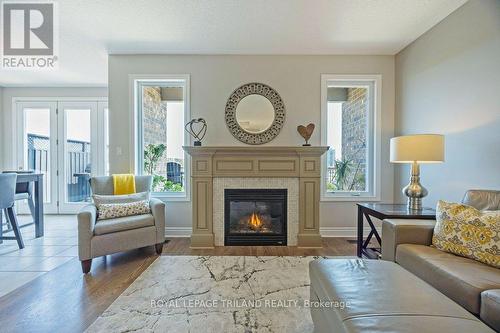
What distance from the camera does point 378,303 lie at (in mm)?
1091

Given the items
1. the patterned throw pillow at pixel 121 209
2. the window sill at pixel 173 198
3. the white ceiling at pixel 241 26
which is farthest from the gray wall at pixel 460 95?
the patterned throw pillow at pixel 121 209

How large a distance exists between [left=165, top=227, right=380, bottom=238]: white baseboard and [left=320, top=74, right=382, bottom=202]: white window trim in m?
0.45

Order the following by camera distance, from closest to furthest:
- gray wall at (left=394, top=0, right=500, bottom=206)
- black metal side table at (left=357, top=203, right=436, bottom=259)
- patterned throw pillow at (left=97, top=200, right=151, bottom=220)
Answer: gray wall at (left=394, top=0, right=500, bottom=206) < black metal side table at (left=357, top=203, right=436, bottom=259) < patterned throw pillow at (left=97, top=200, right=151, bottom=220)

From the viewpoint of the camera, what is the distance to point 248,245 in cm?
324

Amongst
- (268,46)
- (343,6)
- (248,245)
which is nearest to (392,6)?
(343,6)

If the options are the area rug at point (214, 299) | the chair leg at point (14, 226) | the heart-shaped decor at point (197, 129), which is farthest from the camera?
the heart-shaped decor at point (197, 129)

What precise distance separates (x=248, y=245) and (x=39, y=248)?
268cm

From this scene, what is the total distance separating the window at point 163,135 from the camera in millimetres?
3676

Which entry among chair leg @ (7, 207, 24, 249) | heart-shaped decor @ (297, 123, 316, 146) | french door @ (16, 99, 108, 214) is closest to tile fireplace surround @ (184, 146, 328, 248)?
heart-shaped decor @ (297, 123, 316, 146)

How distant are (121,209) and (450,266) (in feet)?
9.89

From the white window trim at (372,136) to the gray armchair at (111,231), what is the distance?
233cm

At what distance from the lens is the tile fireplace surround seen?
3186 mm

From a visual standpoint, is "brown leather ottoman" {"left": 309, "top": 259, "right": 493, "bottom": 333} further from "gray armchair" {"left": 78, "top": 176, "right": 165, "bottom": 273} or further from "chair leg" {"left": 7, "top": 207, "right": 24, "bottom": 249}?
"chair leg" {"left": 7, "top": 207, "right": 24, "bottom": 249}

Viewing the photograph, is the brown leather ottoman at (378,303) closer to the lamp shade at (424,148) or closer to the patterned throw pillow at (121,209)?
the lamp shade at (424,148)
